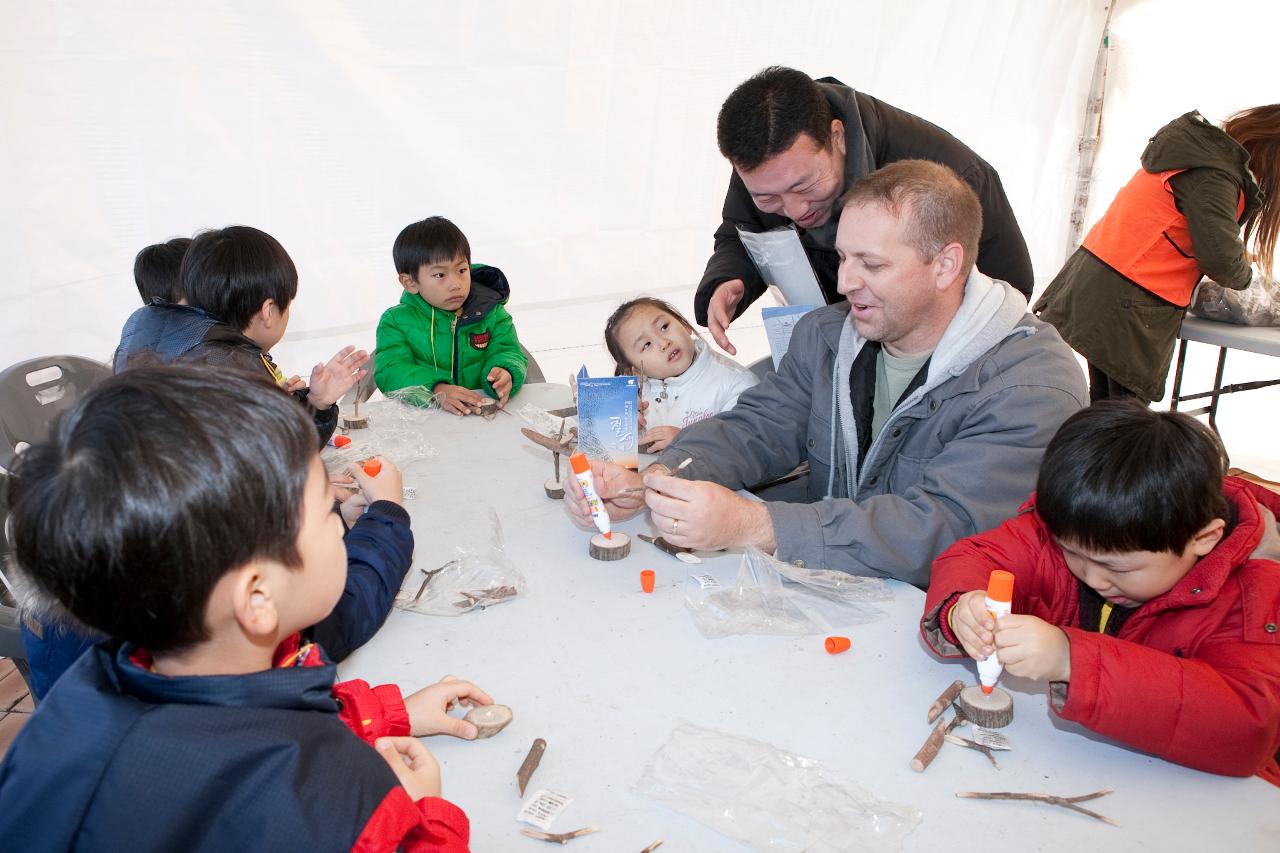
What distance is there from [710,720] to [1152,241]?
134 inches

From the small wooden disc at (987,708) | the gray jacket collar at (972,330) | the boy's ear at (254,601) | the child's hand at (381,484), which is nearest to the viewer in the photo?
the boy's ear at (254,601)

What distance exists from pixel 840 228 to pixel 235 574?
1.50 metres

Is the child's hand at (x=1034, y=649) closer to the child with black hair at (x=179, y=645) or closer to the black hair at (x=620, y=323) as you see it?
the child with black hair at (x=179, y=645)

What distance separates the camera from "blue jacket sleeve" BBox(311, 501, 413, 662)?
1342mm

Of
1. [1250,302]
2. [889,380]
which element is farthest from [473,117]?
[1250,302]

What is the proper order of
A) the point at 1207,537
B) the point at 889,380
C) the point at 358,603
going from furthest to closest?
the point at 889,380, the point at 358,603, the point at 1207,537

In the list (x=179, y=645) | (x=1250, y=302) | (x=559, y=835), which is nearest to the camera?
(x=179, y=645)

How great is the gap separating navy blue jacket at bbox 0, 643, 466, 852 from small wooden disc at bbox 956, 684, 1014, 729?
779 mm

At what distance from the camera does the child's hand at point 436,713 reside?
3.79 feet

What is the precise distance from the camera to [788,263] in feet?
8.77

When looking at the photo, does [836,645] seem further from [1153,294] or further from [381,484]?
[1153,294]

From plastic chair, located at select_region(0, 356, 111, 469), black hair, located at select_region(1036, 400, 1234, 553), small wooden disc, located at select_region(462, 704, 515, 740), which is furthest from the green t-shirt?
plastic chair, located at select_region(0, 356, 111, 469)

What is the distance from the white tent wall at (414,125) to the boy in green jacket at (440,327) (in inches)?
30.6

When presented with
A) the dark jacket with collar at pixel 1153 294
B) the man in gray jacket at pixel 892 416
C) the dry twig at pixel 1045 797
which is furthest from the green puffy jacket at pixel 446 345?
the dark jacket with collar at pixel 1153 294
